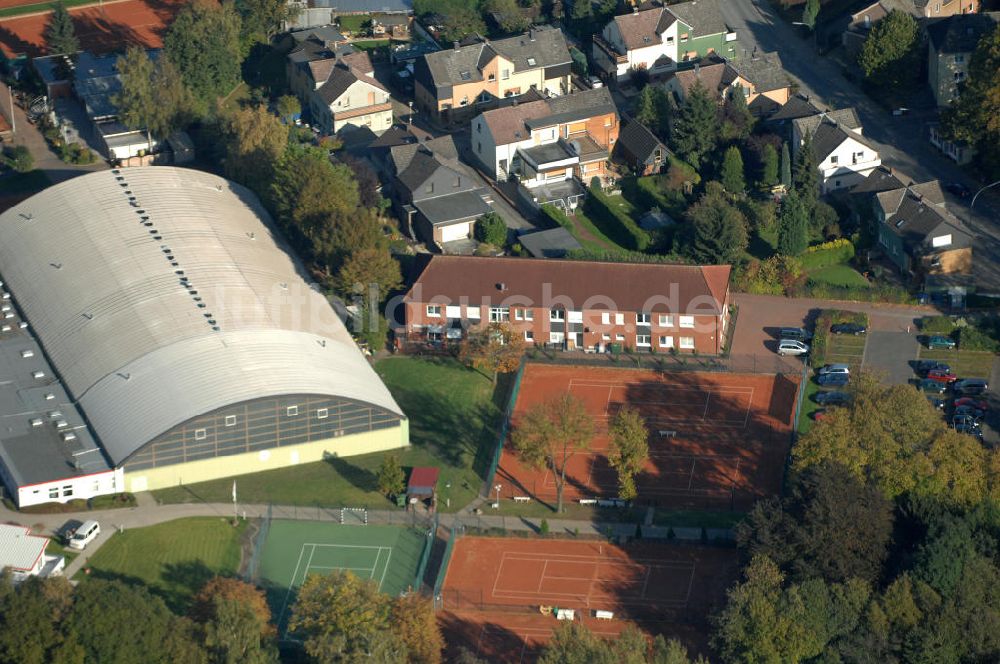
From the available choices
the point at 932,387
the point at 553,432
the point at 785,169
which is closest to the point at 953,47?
the point at 785,169

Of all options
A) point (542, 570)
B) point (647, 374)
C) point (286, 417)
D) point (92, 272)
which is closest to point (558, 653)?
point (542, 570)

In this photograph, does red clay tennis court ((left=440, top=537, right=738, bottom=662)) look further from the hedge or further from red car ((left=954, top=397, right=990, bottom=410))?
the hedge

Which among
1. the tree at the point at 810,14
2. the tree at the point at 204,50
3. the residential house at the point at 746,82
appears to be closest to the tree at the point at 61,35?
the tree at the point at 204,50

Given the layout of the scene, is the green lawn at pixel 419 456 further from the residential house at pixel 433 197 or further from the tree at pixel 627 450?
the residential house at pixel 433 197

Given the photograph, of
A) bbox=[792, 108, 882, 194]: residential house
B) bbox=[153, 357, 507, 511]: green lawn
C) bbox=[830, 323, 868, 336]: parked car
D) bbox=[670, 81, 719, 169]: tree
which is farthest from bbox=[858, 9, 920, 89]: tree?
bbox=[153, 357, 507, 511]: green lawn

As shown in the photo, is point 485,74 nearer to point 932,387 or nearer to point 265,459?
point 932,387

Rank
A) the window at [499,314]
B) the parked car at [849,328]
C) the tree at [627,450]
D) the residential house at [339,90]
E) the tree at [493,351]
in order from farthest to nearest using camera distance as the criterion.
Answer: the residential house at [339,90]
the parked car at [849,328]
the window at [499,314]
the tree at [493,351]
the tree at [627,450]

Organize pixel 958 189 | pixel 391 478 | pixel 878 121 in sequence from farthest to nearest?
pixel 878 121 < pixel 958 189 < pixel 391 478
